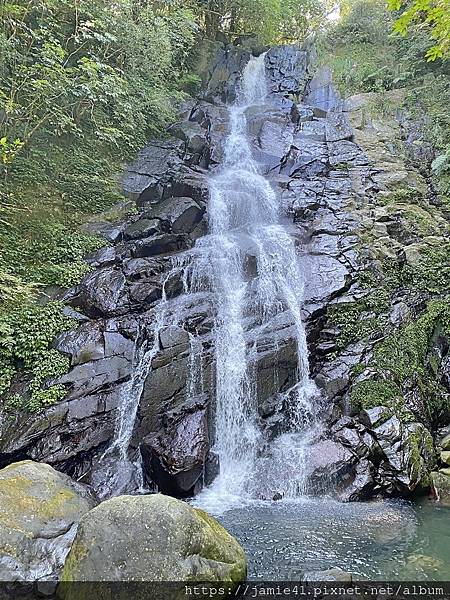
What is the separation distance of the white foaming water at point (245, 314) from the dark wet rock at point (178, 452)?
458 mm

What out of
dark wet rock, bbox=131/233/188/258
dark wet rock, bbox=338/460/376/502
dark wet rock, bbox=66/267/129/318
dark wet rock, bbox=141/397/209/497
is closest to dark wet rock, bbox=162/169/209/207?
dark wet rock, bbox=131/233/188/258

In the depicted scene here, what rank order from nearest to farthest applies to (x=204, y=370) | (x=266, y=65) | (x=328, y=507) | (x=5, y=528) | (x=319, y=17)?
(x=5, y=528)
(x=328, y=507)
(x=204, y=370)
(x=266, y=65)
(x=319, y=17)

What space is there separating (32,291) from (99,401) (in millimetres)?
3088

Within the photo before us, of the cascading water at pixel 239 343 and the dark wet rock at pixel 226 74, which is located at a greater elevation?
the dark wet rock at pixel 226 74

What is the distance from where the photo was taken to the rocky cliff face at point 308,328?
25.6 ft

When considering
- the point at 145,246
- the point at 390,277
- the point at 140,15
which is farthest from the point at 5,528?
the point at 140,15

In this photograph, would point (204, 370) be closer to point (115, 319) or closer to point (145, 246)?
point (115, 319)

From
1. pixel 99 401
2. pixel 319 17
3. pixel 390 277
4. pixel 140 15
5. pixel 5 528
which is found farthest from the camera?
pixel 319 17

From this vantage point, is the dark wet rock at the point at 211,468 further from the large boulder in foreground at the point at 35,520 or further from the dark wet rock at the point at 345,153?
the dark wet rock at the point at 345,153

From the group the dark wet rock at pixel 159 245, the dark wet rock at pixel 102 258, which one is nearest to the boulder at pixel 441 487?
the dark wet rock at pixel 159 245

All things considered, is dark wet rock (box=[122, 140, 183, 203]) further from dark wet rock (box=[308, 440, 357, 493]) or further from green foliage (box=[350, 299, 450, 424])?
dark wet rock (box=[308, 440, 357, 493])

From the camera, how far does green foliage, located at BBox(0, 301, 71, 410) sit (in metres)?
8.20

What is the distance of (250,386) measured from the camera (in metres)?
9.33

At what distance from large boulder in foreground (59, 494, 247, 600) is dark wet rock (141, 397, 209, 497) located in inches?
116
